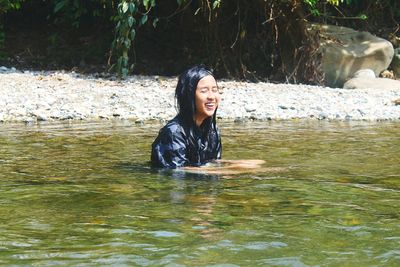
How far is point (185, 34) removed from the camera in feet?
50.8

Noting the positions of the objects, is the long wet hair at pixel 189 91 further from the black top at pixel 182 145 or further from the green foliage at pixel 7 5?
the green foliage at pixel 7 5

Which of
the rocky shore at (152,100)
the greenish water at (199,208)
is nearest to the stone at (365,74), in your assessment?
the rocky shore at (152,100)

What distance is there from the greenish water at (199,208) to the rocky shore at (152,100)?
108 inches

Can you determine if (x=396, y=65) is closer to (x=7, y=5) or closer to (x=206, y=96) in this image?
(x=7, y=5)

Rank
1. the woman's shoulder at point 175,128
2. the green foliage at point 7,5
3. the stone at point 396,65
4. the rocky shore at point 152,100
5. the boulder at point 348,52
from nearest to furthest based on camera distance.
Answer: the woman's shoulder at point 175,128 → the rocky shore at point 152,100 → the boulder at point 348,52 → the green foliage at point 7,5 → the stone at point 396,65

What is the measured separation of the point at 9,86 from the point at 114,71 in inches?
106

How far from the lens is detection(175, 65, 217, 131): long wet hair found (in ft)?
17.2

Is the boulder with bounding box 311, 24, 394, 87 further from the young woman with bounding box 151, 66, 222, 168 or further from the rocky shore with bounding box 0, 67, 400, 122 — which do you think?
the young woman with bounding box 151, 66, 222, 168

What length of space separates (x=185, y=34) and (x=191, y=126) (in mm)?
10248

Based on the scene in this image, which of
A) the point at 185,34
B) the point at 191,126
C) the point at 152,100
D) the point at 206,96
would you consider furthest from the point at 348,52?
the point at 206,96

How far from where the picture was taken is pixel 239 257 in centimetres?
311

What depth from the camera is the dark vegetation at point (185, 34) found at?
14.2 meters

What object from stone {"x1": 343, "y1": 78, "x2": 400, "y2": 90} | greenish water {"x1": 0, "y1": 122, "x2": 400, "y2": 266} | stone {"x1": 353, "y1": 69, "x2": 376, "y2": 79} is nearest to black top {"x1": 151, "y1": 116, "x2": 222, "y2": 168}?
greenish water {"x1": 0, "y1": 122, "x2": 400, "y2": 266}

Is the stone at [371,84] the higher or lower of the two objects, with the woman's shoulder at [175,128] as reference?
higher
